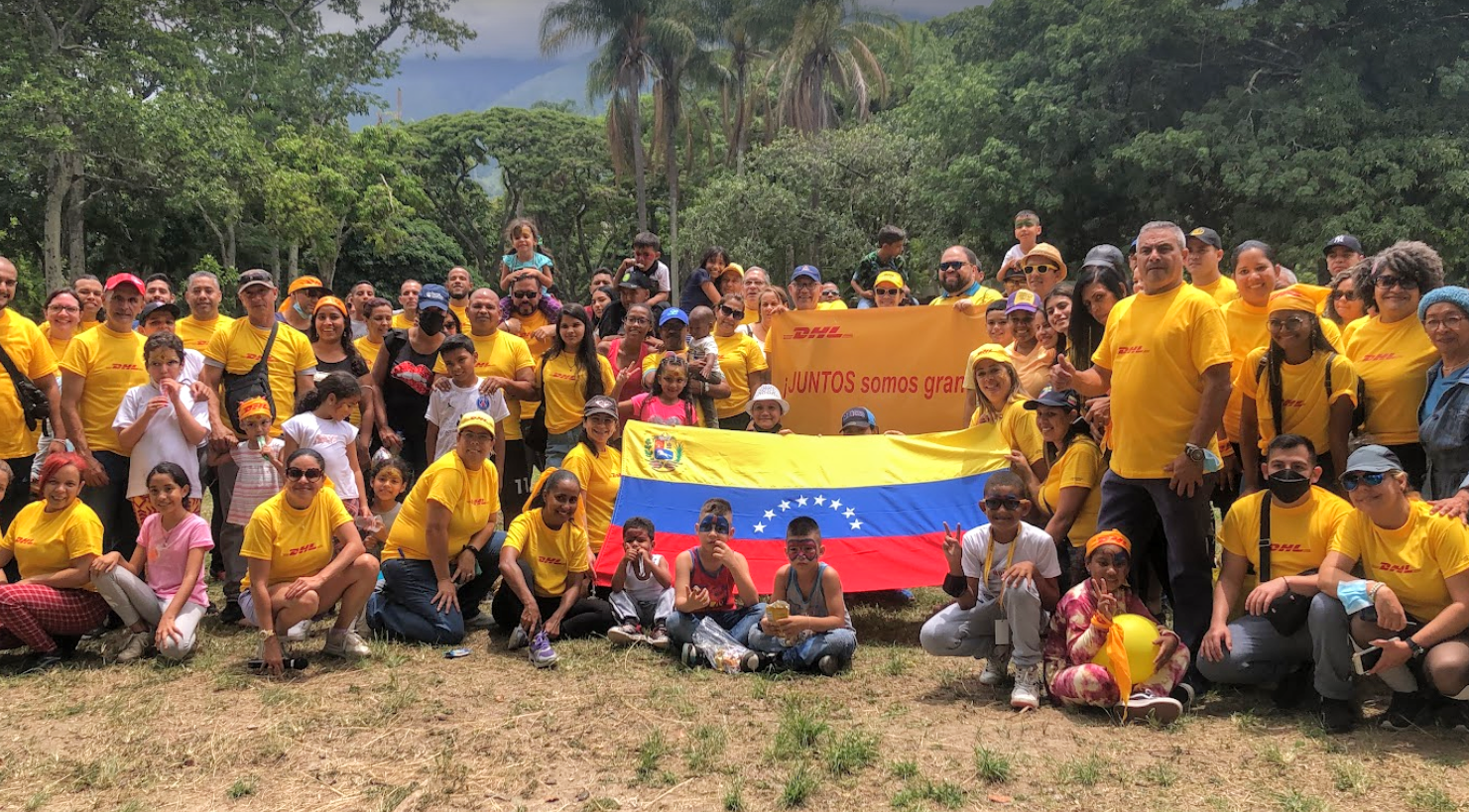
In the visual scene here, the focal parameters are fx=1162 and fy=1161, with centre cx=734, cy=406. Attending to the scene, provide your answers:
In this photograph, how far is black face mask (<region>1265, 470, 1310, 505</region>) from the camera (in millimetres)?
5527

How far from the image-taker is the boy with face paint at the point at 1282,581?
18.1ft

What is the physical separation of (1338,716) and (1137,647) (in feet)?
2.93

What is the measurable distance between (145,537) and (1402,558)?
6.73 metres

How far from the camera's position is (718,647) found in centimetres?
654

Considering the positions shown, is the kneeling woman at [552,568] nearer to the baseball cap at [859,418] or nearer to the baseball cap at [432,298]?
the baseball cap at [432,298]

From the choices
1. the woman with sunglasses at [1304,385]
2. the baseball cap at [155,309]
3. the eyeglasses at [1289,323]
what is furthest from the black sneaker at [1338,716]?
the baseball cap at [155,309]

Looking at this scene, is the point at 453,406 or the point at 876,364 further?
the point at 876,364

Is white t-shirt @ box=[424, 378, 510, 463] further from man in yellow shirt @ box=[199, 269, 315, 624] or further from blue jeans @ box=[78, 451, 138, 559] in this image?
blue jeans @ box=[78, 451, 138, 559]

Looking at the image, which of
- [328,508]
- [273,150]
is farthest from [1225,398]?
[273,150]

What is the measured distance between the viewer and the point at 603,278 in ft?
41.0

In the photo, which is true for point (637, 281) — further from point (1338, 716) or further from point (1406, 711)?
point (1406, 711)

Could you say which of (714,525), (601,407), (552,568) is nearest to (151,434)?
(552,568)

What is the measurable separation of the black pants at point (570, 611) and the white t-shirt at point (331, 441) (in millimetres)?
1226

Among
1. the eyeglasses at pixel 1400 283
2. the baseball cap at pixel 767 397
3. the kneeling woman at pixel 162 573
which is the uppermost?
the eyeglasses at pixel 1400 283
